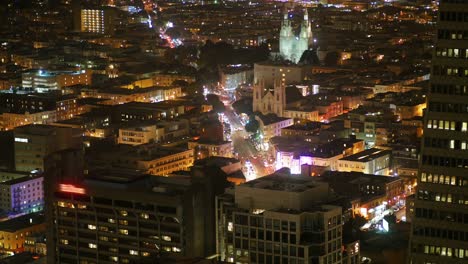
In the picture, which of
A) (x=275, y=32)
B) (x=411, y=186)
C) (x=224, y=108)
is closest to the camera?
(x=411, y=186)

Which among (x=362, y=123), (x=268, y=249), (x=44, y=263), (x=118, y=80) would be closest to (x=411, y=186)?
(x=362, y=123)

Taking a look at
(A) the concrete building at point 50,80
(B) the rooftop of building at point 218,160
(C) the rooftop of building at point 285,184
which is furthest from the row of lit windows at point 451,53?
(A) the concrete building at point 50,80

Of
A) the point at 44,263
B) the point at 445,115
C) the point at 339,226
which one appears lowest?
the point at 44,263

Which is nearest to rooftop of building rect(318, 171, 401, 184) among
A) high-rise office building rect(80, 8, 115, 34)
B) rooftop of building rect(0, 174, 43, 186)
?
rooftop of building rect(0, 174, 43, 186)

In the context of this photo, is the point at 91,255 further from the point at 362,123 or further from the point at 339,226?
the point at 362,123

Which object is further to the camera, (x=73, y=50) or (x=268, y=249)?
(x=73, y=50)

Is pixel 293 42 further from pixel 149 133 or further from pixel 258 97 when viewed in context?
pixel 149 133

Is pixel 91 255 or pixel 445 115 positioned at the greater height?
pixel 445 115

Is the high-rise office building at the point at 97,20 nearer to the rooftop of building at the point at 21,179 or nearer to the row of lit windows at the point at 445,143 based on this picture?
the rooftop of building at the point at 21,179
